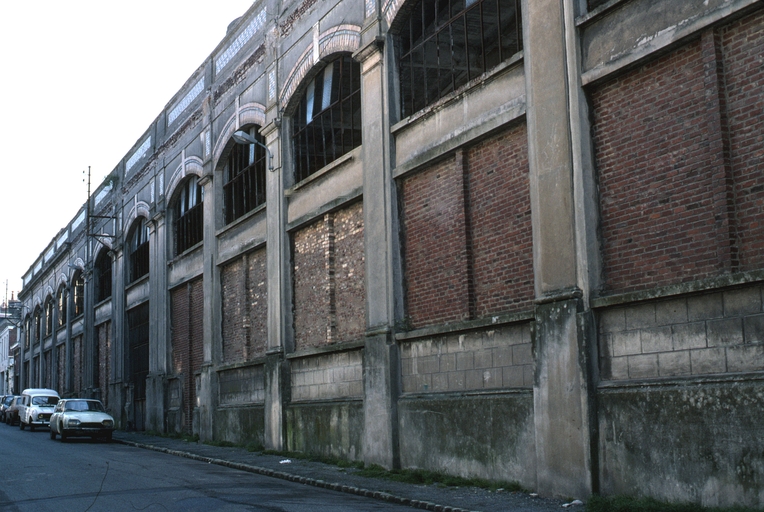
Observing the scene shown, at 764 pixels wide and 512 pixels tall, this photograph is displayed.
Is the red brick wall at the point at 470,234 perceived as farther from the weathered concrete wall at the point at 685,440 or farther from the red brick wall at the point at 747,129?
the red brick wall at the point at 747,129

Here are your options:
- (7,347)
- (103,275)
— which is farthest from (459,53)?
(7,347)

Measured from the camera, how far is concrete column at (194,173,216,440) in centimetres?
2669

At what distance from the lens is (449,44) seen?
1603 cm

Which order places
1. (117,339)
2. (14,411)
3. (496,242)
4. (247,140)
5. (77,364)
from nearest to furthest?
(496,242)
(247,140)
(117,339)
(14,411)
(77,364)

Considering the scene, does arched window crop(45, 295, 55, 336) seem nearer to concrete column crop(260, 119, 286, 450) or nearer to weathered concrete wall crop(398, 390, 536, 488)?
concrete column crop(260, 119, 286, 450)

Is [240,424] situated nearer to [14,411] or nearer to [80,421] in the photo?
[80,421]

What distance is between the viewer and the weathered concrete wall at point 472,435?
1314 cm

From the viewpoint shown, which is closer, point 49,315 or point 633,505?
point 633,505

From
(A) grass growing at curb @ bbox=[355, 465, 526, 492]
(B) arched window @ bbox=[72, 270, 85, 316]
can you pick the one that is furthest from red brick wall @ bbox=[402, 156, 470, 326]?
(B) arched window @ bbox=[72, 270, 85, 316]

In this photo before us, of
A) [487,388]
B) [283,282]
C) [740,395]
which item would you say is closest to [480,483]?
[487,388]

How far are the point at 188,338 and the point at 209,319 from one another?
11.3 feet

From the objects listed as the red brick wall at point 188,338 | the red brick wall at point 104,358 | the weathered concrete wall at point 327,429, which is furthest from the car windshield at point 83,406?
the red brick wall at point 104,358

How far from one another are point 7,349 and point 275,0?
2840 inches

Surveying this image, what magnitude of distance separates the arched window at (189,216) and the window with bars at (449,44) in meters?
13.6
